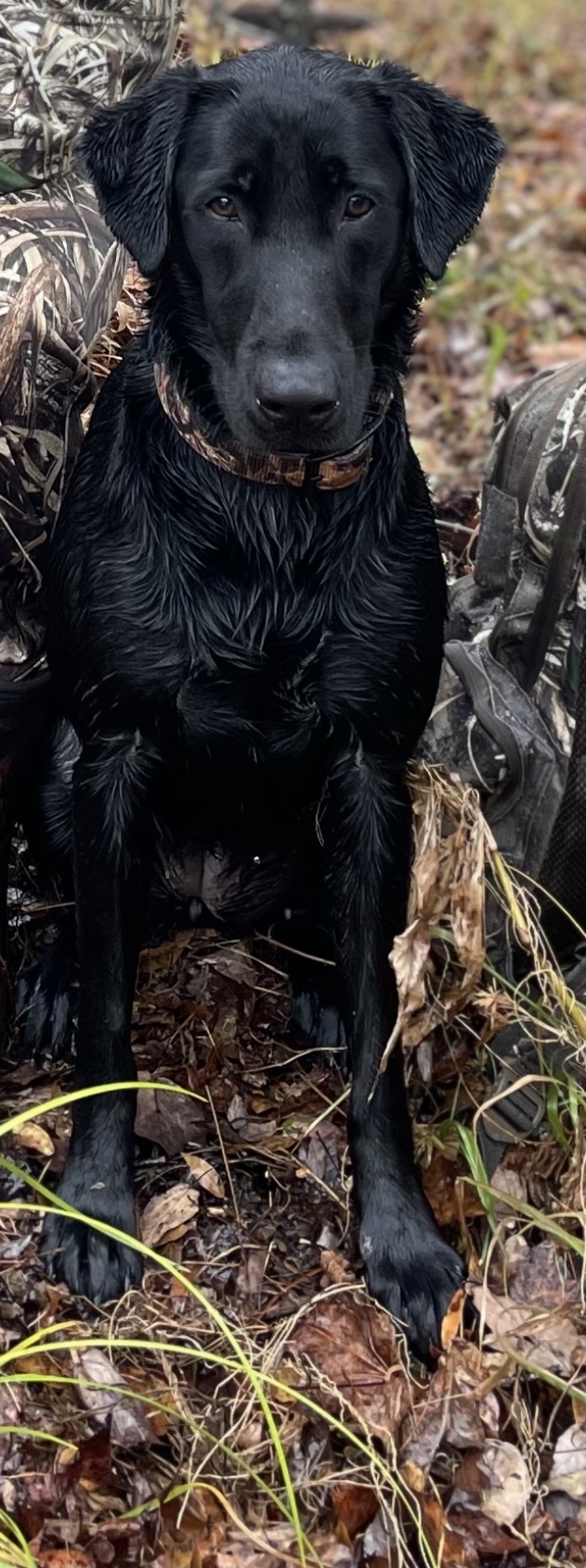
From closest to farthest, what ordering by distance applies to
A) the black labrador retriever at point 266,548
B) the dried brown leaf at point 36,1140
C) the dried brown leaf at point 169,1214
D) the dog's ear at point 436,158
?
the black labrador retriever at point 266,548, the dog's ear at point 436,158, the dried brown leaf at point 169,1214, the dried brown leaf at point 36,1140

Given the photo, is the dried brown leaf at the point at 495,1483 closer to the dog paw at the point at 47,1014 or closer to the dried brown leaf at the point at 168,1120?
the dried brown leaf at the point at 168,1120

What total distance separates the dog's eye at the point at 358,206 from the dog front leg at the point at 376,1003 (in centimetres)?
86

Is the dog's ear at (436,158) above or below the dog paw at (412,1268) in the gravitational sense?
above

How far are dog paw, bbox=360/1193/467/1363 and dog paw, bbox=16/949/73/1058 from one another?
749mm

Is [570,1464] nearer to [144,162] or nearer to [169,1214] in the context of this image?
[169,1214]

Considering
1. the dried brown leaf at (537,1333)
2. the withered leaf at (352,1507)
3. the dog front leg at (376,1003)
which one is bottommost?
the withered leaf at (352,1507)

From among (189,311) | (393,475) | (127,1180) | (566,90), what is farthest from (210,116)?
(566,90)

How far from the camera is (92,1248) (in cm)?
262

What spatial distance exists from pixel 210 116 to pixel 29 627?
93 cm

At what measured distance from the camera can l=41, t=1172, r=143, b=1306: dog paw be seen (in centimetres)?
259

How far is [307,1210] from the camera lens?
281 cm

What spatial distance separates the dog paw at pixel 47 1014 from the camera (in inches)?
121

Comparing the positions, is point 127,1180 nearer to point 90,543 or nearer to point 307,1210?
point 307,1210

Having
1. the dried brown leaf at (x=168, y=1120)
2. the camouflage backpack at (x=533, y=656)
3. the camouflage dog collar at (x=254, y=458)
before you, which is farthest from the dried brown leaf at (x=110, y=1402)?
the camouflage dog collar at (x=254, y=458)
